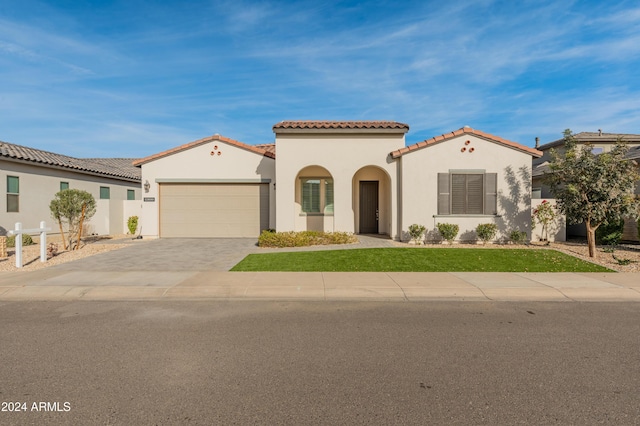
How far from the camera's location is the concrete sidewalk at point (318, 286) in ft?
21.3

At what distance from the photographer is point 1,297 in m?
6.45

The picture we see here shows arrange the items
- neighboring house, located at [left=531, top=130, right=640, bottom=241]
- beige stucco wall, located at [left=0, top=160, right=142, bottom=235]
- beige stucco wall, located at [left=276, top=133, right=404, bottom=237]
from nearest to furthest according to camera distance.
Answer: neighboring house, located at [left=531, top=130, right=640, bottom=241] → beige stucco wall, located at [left=276, top=133, right=404, bottom=237] → beige stucco wall, located at [left=0, top=160, right=142, bottom=235]

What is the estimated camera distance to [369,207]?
16.2m

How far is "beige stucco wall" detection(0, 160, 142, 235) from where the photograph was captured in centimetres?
1420

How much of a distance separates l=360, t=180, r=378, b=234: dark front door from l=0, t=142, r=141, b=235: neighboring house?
12.2 meters

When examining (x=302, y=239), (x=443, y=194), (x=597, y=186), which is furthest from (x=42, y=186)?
(x=597, y=186)

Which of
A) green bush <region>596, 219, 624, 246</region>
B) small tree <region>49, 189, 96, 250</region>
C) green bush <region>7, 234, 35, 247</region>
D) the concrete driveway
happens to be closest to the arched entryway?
the concrete driveway

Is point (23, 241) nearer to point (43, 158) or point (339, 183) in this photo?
point (43, 158)

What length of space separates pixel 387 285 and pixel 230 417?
4695mm

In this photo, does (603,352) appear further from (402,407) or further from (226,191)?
(226,191)

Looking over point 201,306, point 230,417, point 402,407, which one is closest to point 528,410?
point 402,407

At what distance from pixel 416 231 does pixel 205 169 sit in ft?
31.7

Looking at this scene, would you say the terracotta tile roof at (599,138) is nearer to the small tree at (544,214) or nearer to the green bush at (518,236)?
the small tree at (544,214)

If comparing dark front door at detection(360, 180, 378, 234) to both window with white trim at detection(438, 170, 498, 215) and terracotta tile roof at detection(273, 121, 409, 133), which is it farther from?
window with white trim at detection(438, 170, 498, 215)
